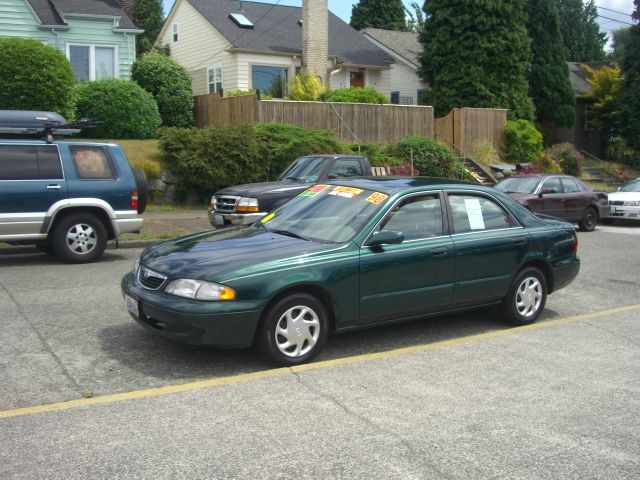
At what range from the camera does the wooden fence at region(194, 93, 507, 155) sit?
851 inches

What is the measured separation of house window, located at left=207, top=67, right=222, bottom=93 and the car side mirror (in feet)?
87.3

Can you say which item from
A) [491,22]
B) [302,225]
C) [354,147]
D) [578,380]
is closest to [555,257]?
[578,380]

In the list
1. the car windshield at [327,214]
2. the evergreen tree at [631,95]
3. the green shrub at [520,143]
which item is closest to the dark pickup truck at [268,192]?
the car windshield at [327,214]

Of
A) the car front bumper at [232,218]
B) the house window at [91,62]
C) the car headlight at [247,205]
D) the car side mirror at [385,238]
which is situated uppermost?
the house window at [91,62]

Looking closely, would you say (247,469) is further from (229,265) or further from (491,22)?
(491,22)

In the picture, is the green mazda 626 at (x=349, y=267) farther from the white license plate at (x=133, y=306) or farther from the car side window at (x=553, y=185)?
the car side window at (x=553, y=185)

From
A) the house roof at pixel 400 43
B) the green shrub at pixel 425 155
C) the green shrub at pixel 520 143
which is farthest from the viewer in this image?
the house roof at pixel 400 43

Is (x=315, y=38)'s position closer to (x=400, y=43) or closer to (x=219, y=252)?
(x=400, y=43)

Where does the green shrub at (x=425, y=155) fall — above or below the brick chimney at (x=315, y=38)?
below

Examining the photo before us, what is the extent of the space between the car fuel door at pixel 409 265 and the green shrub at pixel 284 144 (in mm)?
12331

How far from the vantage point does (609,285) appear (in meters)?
10.1

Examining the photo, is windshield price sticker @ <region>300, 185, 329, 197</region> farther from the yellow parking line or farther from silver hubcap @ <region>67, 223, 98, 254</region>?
silver hubcap @ <region>67, 223, 98, 254</region>

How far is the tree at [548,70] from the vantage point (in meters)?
34.2

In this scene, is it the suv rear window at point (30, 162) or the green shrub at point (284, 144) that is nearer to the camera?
the suv rear window at point (30, 162)
